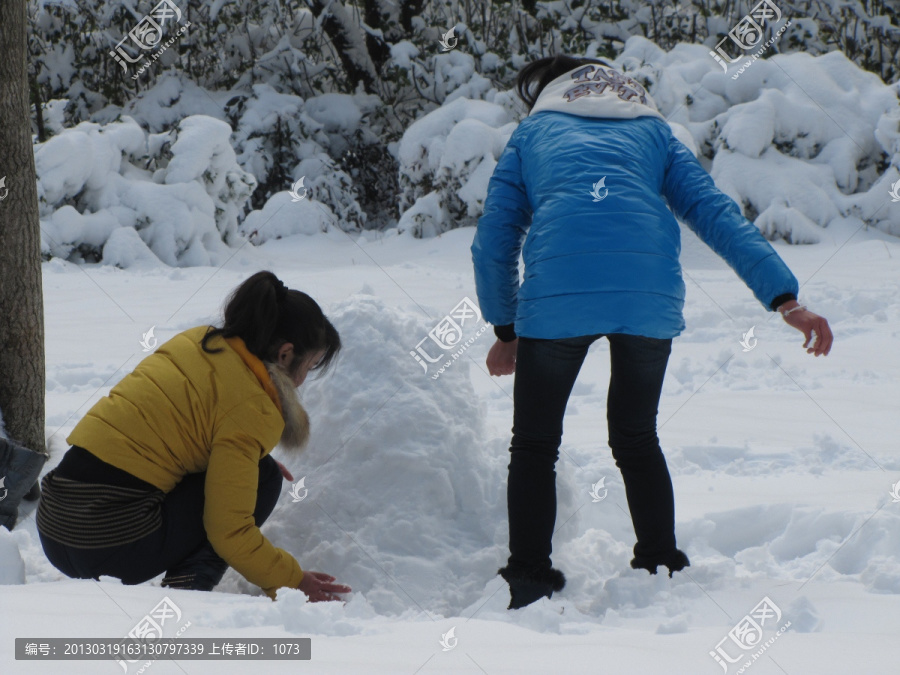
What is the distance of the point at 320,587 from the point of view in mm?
2148

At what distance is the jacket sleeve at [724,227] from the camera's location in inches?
80.0

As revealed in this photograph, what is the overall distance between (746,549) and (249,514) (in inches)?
58.1

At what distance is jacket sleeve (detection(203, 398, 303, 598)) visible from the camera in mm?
2020

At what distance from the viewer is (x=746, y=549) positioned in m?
2.64

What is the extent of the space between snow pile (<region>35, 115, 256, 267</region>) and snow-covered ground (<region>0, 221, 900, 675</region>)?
9.21 feet

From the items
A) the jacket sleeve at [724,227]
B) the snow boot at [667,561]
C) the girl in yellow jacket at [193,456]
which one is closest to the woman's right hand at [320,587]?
the girl in yellow jacket at [193,456]

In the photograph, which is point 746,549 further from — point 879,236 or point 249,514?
point 879,236

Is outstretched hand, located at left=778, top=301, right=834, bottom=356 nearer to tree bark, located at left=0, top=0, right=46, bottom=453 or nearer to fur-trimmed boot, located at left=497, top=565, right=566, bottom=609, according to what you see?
fur-trimmed boot, located at left=497, top=565, right=566, bottom=609
